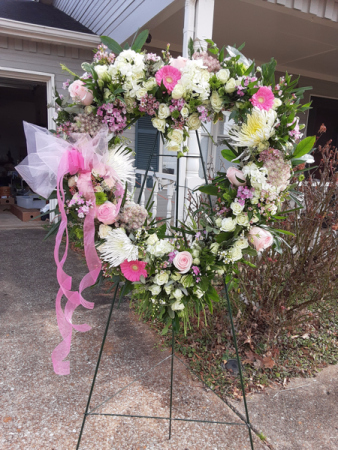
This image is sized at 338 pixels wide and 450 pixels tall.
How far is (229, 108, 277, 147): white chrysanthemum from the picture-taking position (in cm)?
132

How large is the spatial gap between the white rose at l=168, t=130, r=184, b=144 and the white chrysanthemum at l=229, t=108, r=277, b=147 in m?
0.26

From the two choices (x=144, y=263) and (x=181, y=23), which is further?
(x=181, y=23)

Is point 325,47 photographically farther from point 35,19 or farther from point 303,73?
point 35,19

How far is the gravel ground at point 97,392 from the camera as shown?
1844 millimetres

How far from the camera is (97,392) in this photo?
2.20 metres

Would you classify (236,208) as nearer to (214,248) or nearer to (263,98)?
(214,248)

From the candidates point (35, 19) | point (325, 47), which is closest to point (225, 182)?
point (325, 47)

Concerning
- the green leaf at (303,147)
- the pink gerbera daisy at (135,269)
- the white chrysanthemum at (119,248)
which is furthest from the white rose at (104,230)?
the green leaf at (303,147)

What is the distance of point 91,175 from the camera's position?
1.35 m

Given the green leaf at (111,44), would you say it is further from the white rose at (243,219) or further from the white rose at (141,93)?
the white rose at (243,219)

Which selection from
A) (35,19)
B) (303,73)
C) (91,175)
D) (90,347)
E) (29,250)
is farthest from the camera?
(303,73)

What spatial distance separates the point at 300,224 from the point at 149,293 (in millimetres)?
1741

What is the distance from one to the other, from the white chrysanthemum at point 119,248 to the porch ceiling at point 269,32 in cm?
323

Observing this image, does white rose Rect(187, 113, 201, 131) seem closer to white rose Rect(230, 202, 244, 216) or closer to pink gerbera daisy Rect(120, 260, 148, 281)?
white rose Rect(230, 202, 244, 216)
